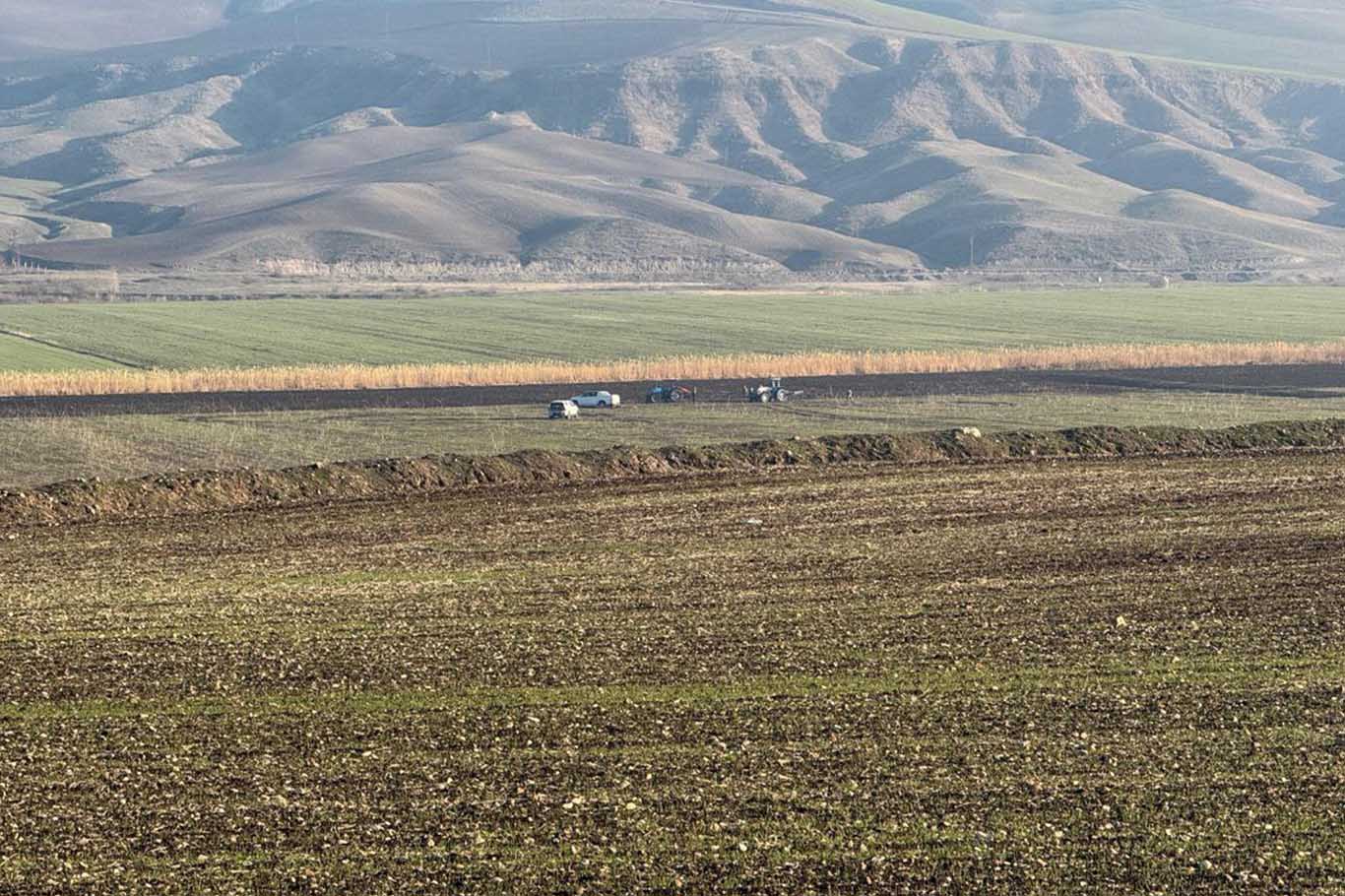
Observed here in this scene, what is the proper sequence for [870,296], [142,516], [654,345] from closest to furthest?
[142,516], [654,345], [870,296]

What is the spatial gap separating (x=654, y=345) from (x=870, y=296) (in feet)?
222

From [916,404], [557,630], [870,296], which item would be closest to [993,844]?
[557,630]

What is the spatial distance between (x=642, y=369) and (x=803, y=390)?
12.7 m

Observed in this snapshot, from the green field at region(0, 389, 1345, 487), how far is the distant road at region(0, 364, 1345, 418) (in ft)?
7.66

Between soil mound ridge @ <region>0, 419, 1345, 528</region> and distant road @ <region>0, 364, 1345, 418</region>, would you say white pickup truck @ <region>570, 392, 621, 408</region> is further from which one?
soil mound ridge @ <region>0, 419, 1345, 528</region>

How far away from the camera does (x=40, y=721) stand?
72.3ft

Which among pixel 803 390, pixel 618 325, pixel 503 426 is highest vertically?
pixel 503 426

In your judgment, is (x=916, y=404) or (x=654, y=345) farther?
(x=654, y=345)

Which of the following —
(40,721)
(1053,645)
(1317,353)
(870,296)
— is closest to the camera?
(40,721)

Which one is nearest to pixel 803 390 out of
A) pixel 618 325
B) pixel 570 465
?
pixel 570 465

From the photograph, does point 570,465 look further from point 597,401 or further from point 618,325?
point 618,325

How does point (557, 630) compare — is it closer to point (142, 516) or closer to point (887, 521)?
point (887, 521)

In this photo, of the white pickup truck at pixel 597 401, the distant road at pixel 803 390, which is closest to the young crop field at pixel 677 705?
the distant road at pixel 803 390

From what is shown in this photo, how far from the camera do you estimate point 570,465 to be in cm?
4591
